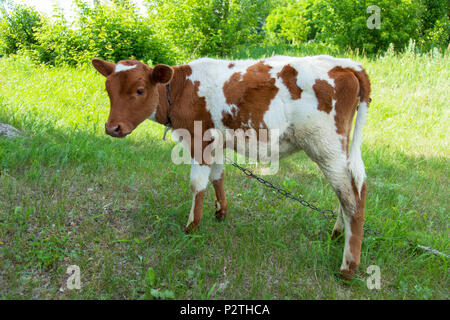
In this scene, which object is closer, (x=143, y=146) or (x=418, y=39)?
(x=143, y=146)

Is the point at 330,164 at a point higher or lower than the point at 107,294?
higher

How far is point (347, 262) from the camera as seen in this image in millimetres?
2996

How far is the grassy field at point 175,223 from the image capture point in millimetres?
2941

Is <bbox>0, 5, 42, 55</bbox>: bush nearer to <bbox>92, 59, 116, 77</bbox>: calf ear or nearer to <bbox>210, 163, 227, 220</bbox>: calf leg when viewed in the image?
<bbox>92, 59, 116, 77</bbox>: calf ear

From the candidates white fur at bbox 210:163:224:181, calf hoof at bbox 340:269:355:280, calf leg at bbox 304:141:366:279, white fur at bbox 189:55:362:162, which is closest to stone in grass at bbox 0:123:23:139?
white fur at bbox 210:163:224:181

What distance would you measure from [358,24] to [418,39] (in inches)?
142

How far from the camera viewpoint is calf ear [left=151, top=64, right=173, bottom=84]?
2976 mm

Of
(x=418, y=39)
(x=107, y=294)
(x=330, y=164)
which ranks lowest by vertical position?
(x=107, y=294)

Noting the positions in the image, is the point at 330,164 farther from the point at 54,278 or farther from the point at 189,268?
the point at 54,278

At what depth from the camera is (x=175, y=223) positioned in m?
3.78

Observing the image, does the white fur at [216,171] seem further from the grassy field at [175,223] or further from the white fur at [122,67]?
the white fur at [122,67]

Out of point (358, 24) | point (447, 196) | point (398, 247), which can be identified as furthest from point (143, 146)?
point (358, 24)

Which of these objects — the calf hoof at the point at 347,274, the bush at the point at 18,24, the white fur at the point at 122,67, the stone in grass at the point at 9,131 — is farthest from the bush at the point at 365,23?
the bush at the point at 18,24

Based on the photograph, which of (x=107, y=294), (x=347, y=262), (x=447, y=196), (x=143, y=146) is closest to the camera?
(x=107, y=294)
